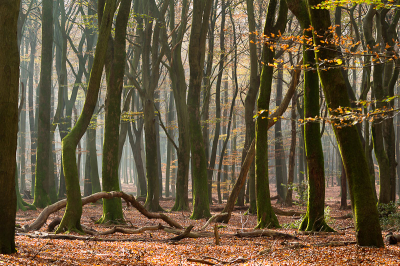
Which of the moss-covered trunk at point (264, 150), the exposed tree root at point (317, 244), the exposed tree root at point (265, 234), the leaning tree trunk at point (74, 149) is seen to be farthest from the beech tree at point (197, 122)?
the exposed tree root at point (317, 244)

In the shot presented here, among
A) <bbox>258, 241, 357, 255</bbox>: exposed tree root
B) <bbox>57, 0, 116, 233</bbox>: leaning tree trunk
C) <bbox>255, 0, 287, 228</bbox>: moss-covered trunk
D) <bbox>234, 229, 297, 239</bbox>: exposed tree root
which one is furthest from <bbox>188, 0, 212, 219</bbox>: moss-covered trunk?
<bbox>258, 241, 357, 255</bbox>: exposed tree root

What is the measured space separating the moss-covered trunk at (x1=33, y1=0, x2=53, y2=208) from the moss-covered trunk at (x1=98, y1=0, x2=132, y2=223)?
596 cm

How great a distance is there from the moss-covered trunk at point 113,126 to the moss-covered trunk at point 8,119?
4.49 meters

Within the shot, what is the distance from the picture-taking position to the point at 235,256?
5.07 m

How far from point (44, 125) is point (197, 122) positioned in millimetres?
7185

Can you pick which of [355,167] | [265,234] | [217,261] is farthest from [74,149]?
[355,167]

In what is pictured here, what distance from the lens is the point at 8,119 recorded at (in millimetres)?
4305

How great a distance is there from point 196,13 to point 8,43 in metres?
7.38

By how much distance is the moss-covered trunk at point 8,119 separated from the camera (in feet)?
13.8

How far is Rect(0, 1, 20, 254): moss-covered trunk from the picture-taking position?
4.20 m

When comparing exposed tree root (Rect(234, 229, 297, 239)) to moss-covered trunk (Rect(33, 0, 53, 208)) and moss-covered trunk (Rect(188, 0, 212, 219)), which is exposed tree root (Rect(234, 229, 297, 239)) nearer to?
moss-covered trunk (Rect(188, 0, 212, 219))

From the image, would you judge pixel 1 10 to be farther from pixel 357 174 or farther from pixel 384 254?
pixel 384 254

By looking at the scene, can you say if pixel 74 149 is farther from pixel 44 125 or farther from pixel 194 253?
pixel 44 125

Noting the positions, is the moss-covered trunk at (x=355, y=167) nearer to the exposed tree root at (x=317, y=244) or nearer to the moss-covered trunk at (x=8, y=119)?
the exposed tree root at (x=317, y=244)
